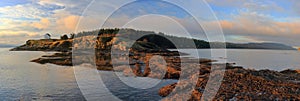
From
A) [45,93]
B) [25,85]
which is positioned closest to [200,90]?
[45,93]

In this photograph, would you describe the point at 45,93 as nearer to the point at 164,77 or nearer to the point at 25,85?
the point at 25,85

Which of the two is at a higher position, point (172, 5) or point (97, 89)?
point (172, 5)

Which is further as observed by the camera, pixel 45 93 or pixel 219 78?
pixel 45 93

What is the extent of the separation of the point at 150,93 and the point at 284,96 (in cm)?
1204

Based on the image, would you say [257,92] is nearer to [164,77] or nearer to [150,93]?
[150,93]

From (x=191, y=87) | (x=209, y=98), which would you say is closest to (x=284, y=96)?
(x=209, y=98)

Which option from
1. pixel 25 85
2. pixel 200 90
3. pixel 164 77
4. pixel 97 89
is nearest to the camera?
pixel 200 90

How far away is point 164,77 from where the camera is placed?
35156mm

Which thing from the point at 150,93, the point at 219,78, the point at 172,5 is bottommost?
the point at 150,93

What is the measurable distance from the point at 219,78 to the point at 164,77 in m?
15.3

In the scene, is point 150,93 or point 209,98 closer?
point 209,98

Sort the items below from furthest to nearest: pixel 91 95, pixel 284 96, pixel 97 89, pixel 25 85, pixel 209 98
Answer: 1. pixel 25 85
2. pixel 97 89
3. pixel 91 95
4. pixel 209 98
5. pixel 284 96

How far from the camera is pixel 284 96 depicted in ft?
53.7

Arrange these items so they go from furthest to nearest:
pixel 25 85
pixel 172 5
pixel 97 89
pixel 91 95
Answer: pixel 25 85 → pixel 97 89 → pixel 91 95 → pixel 172 5
